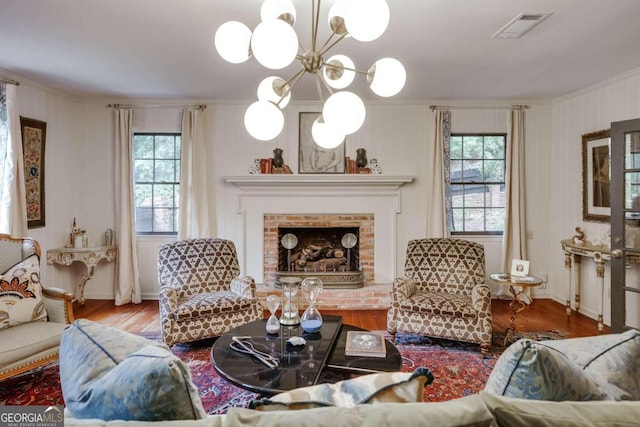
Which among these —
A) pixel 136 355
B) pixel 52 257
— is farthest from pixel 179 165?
pixel 136 355

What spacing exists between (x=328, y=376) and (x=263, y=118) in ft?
5.98

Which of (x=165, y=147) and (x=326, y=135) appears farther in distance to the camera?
(x=165, y=147)

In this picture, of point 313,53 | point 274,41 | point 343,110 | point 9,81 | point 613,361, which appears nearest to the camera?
point 613,361

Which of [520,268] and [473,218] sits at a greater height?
[473,218]

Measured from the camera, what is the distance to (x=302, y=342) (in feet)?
7.69

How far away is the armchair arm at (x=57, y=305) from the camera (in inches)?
114

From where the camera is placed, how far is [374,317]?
14.6 feet

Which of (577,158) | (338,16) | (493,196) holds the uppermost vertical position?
(338,16)

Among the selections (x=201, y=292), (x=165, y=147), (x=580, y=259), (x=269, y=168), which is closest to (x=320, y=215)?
(x=269, y=168)

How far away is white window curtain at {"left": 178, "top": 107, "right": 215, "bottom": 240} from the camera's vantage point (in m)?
4.95

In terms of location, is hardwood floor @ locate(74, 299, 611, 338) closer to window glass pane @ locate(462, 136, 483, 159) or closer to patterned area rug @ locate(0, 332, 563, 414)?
patterned area rug @ locate(0, 332, 563, 414)

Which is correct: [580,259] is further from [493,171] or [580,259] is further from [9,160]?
[9,160]

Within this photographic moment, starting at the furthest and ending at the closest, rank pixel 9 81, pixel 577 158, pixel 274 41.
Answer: pixel 577 158
pixel 9 81
pixel 274 41

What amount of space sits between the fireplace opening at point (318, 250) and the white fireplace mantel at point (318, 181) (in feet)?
1.98
